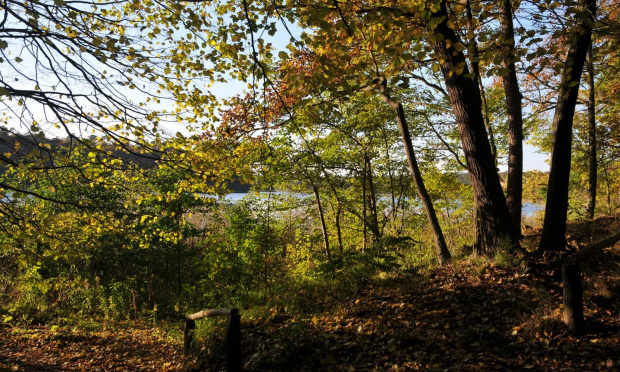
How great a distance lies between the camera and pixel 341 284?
6.30 metres

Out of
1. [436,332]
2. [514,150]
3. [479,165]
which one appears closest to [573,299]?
[436,332]

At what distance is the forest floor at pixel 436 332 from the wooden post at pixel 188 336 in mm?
205

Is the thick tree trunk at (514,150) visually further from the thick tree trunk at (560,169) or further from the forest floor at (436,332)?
the thick tree trunk at (560,169)

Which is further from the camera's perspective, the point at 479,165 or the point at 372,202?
the point at 372,202

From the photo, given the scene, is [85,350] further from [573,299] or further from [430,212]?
[573,299]

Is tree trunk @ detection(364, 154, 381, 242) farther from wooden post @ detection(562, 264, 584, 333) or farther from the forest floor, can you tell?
wooden post @ detection(562, 264, 584, 333)

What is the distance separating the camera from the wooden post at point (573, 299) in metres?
3.57

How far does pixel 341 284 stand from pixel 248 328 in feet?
6.12

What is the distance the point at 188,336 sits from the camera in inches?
207

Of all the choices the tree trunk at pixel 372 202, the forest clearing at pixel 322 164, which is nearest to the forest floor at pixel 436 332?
the forest clearing at pixel 322 164

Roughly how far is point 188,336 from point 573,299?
5061mm

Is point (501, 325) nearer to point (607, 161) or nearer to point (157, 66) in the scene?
point (157, 66)

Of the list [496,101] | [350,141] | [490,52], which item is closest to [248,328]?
[490,52]

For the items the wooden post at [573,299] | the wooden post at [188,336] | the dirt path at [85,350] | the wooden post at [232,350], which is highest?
the wooden post at [573,299]
